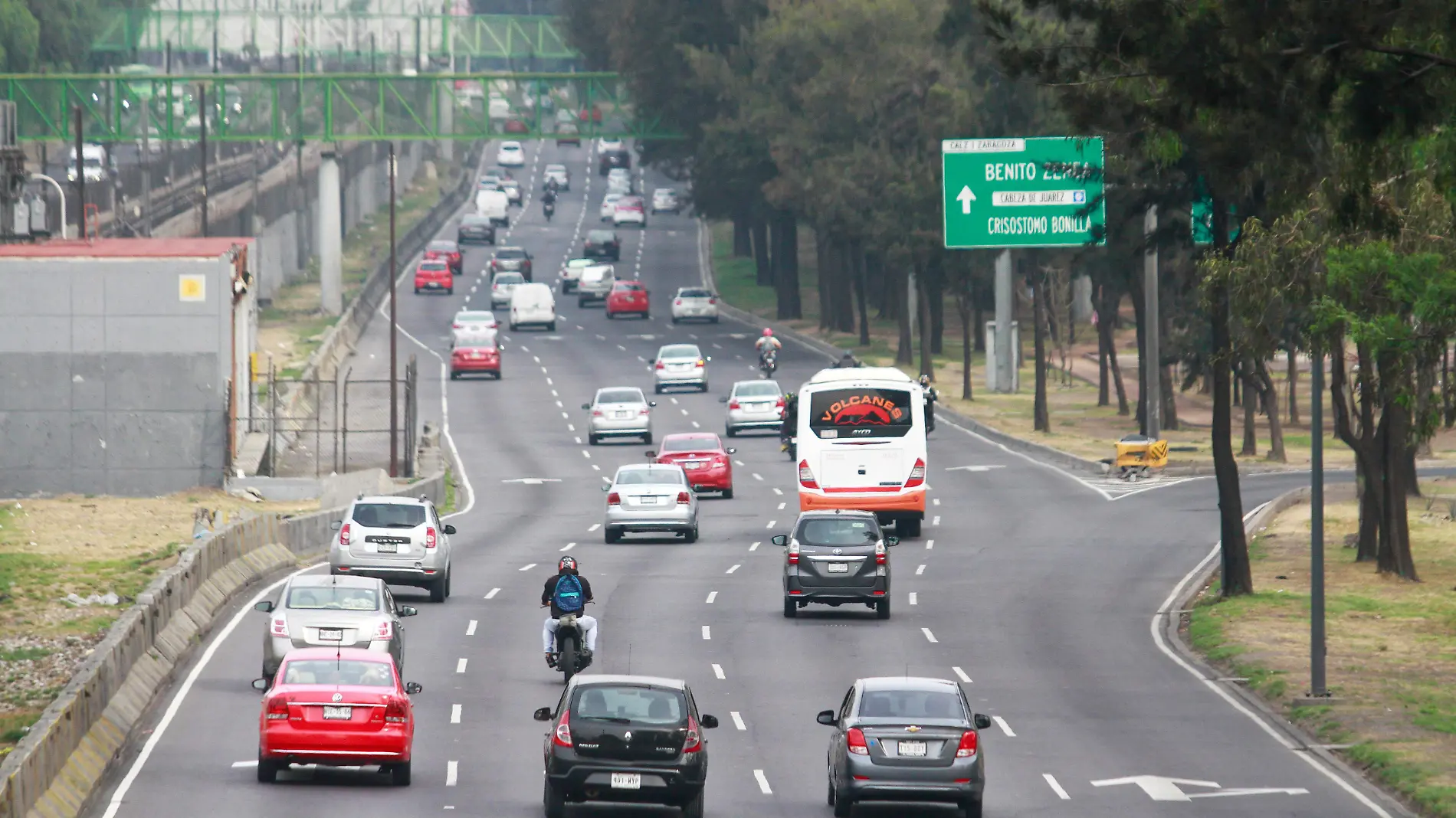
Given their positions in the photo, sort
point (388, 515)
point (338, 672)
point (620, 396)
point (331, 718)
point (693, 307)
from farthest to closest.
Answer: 1. point (693, 307)
2. point (620, 396)
3. point (388, 515)
4. point (338, 672)
5. point (331, 718)

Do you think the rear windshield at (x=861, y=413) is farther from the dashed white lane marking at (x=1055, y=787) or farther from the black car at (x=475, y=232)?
the black car at (x=475, y=232)

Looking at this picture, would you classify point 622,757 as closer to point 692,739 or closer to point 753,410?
point 692,739

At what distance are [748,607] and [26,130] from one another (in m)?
76.3

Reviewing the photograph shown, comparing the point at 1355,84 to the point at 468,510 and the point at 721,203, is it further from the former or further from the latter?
the point at 721,203

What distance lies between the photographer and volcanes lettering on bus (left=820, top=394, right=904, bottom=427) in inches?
1786

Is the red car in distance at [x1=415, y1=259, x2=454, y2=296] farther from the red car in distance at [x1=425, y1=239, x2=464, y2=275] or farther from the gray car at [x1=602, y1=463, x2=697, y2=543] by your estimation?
the gray car at [x1=602, y1=463, x2=697, y2=543]

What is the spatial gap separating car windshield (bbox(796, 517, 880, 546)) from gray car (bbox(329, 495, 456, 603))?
606 centimetres

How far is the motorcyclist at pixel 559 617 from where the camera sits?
93.6 feet

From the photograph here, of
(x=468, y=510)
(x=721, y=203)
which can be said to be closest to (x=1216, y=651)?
(x=468, y=510)

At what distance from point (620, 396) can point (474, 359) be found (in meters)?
17.8

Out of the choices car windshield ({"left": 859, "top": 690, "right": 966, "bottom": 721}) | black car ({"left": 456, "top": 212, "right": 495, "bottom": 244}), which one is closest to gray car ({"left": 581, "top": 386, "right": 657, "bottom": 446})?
car windshield ({"left": 859, "top": 690, "right": 966, "bottom": 721})

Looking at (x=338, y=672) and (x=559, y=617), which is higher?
(x=338, y=672)

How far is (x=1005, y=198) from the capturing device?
56.6 m

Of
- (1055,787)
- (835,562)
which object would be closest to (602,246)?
(835,562)
